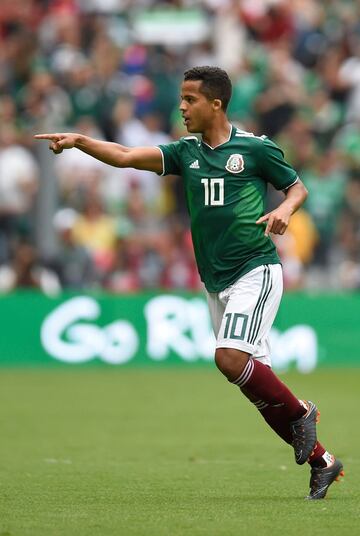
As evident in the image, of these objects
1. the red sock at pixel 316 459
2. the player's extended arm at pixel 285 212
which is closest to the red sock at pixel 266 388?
the red sock at pixel 316 459

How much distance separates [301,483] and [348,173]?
11.9 m

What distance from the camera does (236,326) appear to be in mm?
7879

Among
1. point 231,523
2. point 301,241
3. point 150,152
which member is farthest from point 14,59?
point 231,523

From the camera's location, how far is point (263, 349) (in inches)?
320

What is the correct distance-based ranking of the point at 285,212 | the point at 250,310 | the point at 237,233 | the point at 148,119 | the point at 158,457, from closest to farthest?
the point at 285,212, the point at 250,310, the point at 237,233, the point at 158,457, the point at 148,119

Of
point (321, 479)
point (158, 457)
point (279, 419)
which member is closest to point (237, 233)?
point (279, 419)

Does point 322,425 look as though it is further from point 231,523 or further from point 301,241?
point 301,241

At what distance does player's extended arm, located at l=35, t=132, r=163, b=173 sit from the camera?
7.93m

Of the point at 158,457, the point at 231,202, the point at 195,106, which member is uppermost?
the point at 195,106

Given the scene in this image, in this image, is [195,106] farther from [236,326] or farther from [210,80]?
[236,326]

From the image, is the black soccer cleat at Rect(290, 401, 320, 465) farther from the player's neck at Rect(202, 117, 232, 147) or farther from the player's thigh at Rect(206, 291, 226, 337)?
the player's neck at Rect(202, 117, 232, 147)

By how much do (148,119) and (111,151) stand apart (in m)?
12.2

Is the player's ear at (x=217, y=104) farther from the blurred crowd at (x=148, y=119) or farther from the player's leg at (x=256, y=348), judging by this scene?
the blurred crowd at (x=148, y=119)

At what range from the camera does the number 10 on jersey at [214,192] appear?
8.12 m
